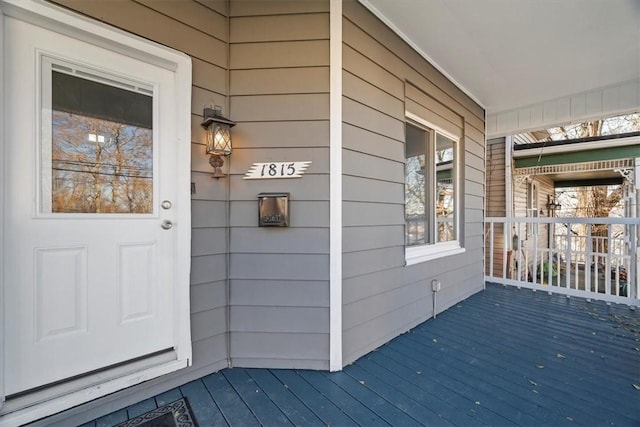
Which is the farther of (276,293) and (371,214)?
(371,214)

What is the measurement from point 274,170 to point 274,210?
0.88ft

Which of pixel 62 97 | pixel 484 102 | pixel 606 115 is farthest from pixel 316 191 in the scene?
pixel 606 115

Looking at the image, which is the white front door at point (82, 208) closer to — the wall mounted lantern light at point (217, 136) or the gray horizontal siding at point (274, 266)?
the wall mounted lantern light at point (217, 136)

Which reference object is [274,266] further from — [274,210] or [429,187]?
[429,187]

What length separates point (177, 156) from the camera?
1.72 m

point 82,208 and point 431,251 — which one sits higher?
point 82,208

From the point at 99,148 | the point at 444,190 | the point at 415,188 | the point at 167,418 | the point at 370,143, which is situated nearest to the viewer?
the point at 167,418

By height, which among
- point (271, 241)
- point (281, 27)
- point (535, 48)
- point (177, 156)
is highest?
point (535, 48)

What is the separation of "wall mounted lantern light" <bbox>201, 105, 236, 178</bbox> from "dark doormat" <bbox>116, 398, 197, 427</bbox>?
4.33 ft

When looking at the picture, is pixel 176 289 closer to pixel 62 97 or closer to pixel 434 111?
pixel 62 97

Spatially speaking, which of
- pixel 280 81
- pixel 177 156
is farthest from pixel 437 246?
pixel 177 156

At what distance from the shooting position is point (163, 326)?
171 centimetres

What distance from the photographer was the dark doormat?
1396 millimetres

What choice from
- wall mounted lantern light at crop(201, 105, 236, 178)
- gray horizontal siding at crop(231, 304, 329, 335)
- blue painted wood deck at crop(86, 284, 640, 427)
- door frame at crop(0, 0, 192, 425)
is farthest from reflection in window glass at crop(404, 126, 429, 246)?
door frame at crop(0, 0, 192, 425)
